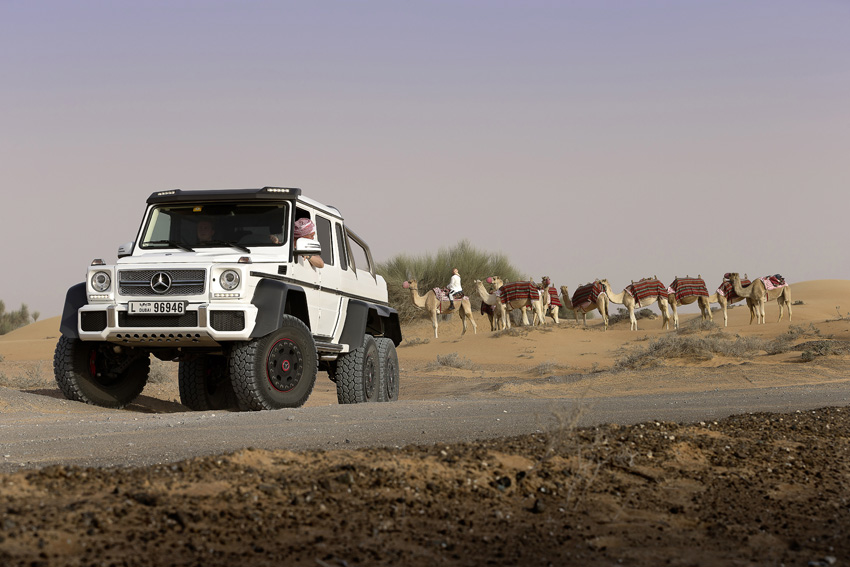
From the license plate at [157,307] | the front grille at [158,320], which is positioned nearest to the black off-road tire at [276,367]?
the front grille at [158,320]

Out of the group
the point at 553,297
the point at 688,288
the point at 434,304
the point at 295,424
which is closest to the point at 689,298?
the point at 688,288

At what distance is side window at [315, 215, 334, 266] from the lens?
11727mm

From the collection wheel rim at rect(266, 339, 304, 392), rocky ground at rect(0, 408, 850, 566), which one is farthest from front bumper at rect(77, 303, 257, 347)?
rocky ground at rect(0, 408, 850, 566)

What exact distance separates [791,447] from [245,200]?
7.21m

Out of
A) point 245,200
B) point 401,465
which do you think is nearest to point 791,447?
point 401,465

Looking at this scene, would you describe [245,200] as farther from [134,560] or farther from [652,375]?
[652,375]

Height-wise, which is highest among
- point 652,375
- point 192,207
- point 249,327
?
point 192,207

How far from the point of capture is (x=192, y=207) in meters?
11.3

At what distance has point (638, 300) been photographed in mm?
34656

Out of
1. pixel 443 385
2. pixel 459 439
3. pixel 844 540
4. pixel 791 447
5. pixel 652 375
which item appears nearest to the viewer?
pixel 844 540

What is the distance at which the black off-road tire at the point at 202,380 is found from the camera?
41.6ft

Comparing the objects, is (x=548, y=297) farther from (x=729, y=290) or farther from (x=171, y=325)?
(x=171, y=325)

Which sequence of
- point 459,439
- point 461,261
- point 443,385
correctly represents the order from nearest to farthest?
point 459,439, point 443,385, point 461,261

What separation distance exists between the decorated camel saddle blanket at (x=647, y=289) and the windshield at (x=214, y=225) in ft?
81.9
